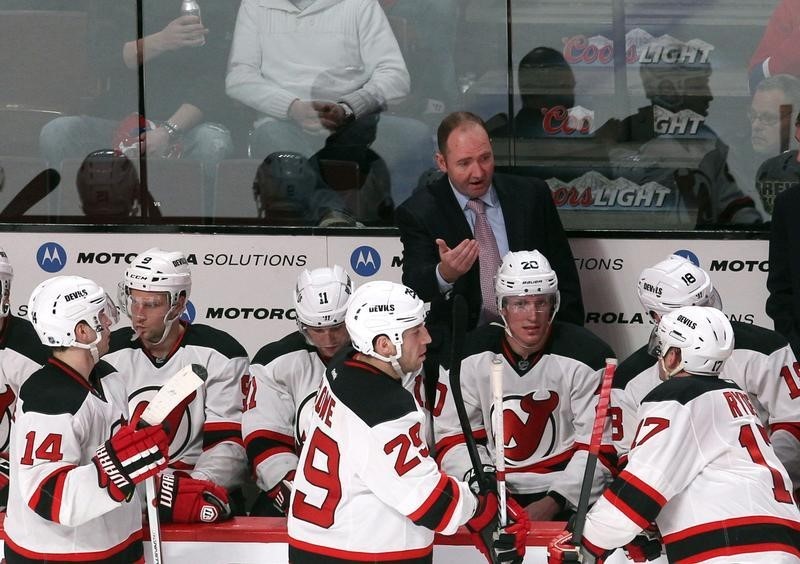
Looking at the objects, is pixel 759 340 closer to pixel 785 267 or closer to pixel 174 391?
pixel 785 267

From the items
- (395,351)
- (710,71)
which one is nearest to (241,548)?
(395,351)

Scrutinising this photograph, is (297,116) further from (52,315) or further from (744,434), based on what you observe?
(744,434)

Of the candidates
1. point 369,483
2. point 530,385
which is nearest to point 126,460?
point 369,483

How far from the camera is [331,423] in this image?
149 inches

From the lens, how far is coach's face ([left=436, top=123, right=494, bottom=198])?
5.07m

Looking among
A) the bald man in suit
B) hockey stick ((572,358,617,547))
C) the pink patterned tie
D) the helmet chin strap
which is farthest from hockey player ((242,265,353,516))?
the helmet chin strap

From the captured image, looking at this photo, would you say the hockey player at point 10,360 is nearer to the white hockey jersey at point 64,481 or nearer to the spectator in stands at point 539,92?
A: the white hockey jersey at point 64,481

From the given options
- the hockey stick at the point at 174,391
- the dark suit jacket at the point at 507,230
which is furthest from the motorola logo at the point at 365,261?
the hockey stick at the point at 174,391

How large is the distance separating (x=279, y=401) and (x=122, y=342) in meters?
0.63

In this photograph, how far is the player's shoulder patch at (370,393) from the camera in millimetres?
3711

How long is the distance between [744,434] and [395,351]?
3.12ft

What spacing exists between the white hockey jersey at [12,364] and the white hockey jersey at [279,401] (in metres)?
0.75

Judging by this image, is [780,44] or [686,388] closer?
[686,388]

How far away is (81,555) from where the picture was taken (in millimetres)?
3848
